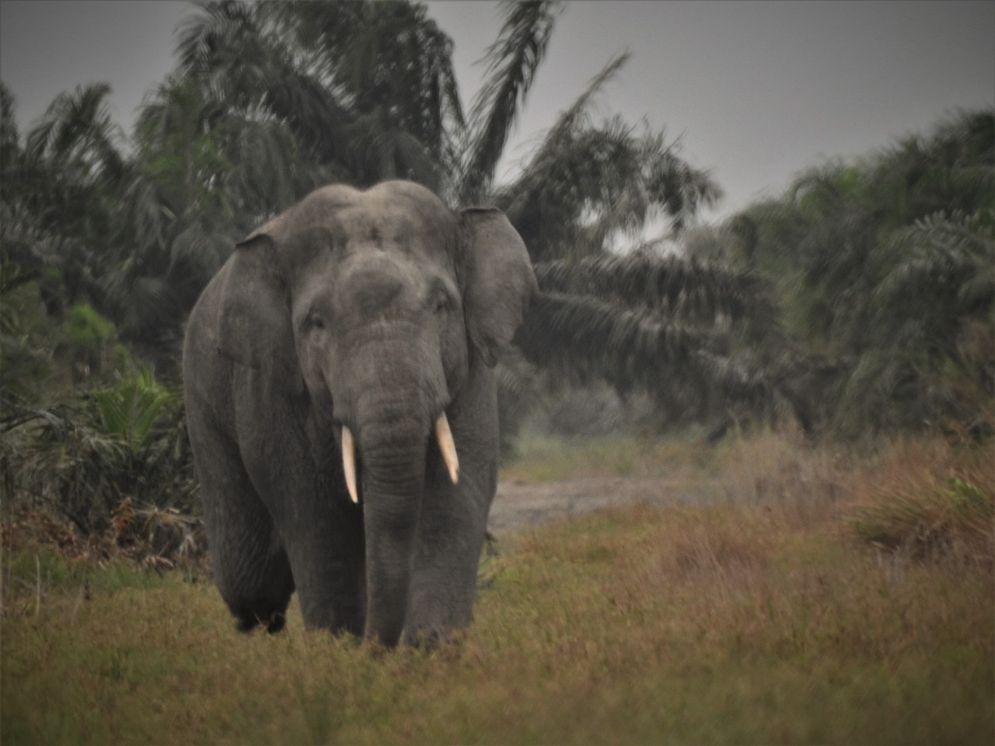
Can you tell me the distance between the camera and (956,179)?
17.9m

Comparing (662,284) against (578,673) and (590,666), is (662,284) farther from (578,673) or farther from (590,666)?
(578,673)

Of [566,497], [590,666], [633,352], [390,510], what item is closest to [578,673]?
[590,666]

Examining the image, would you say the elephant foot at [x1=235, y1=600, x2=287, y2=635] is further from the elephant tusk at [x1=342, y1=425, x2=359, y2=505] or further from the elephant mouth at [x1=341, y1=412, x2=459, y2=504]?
the elephant tusk at [x1=342, y1=425, x2=359, y2=505]

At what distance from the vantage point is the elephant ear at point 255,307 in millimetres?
7027

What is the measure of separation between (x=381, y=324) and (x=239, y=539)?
2.42m

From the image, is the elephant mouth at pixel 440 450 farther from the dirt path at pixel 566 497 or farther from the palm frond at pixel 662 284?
the palm frond at pixel 662 284

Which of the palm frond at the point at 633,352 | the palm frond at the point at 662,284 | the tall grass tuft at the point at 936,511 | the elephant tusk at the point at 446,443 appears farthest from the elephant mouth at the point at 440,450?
the palm frond at the point at 662,284

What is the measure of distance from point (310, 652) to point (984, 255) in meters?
11.4

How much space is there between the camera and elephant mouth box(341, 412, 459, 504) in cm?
643

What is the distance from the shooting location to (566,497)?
2134 cm

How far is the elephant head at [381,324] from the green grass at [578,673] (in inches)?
28.5

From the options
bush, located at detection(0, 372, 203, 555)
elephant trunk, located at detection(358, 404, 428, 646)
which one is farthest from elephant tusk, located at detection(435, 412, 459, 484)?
bush, located at detection(0, 372, 203, 555)

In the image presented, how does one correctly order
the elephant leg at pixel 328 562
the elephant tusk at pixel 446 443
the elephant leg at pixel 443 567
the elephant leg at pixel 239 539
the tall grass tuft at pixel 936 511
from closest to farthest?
1. the elephant tusk at pixel 446 443
2. the elephant leg at pixel 443 567
3. the elephant leg at pixel 328 562
4. the elephant leg at pixel 239 539
5. the tall grass tuft at pixel 936 511

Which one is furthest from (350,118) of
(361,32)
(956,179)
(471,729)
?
(471,729)
